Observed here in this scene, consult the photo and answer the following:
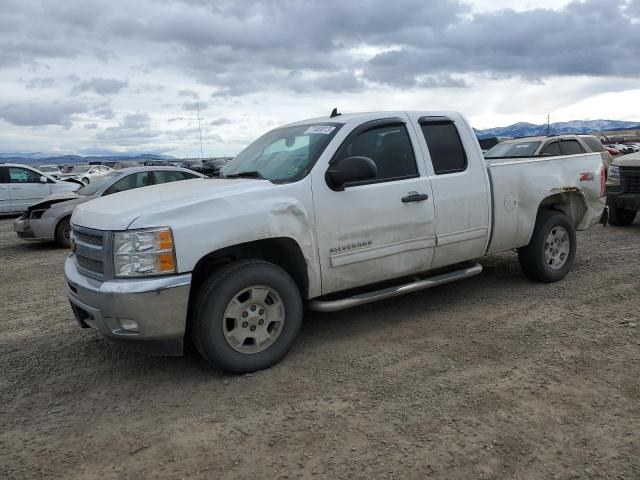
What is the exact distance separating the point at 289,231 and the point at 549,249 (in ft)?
11.2

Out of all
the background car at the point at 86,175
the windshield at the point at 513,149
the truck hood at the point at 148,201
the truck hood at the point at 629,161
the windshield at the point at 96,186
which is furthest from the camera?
the background car at the point at 86,175

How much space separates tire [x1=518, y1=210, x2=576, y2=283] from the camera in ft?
18.9

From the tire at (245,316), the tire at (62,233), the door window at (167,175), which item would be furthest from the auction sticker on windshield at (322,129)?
the tire at (62,233)

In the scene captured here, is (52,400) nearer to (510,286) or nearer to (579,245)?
(510,286)

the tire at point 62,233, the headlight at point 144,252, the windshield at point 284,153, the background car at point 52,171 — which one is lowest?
the tire at point 62,233

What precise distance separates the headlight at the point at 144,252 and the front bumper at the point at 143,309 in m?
0.07

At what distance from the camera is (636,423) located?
304 centimetres

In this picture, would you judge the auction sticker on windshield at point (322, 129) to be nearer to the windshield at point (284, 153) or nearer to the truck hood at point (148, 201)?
the windshield at point (284, 153)

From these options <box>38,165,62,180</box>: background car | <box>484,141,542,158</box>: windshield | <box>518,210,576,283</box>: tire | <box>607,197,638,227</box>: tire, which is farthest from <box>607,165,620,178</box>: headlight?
<box>38,165,62,180</box>: background car

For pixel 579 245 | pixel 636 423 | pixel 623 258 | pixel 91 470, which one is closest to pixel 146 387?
pixel 91 470

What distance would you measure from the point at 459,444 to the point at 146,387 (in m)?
2.19

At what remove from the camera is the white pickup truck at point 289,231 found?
3537 mm

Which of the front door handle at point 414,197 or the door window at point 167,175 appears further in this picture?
the door window at point 167,175

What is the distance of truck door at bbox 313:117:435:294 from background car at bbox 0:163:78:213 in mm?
12001
